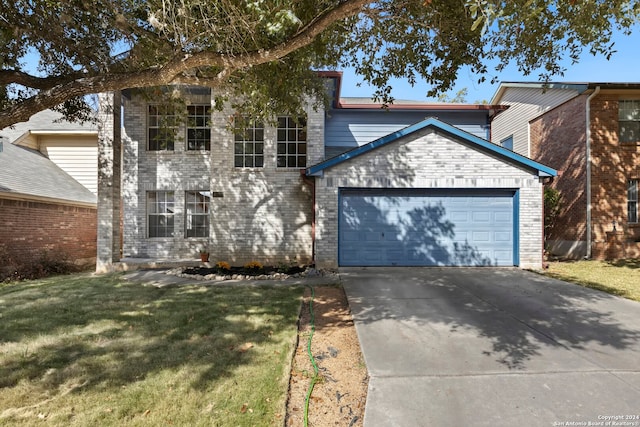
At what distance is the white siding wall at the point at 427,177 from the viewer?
10727mm

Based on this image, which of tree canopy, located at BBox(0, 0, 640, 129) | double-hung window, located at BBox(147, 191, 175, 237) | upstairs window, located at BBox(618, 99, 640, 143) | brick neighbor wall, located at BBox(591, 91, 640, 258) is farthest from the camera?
upstairs window, located at BBox(618, 99, 640, 143)

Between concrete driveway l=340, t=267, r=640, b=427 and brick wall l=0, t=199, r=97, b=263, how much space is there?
11.2 meters

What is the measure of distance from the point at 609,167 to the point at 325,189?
11.0 m

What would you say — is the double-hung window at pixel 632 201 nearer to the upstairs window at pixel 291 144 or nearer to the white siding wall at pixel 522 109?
the white siding wall at pixel 522 109

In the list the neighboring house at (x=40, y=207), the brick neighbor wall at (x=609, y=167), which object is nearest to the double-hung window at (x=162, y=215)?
the neighboring house at (x=40, y=207)

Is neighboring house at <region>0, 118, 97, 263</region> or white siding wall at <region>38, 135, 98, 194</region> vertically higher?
white siding wall at <region>38, 135, 98, 194</region>

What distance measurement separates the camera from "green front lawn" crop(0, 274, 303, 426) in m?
3.13

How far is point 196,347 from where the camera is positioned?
15.0ft

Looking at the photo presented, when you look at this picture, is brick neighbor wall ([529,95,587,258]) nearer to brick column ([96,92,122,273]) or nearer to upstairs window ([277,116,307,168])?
upstairs window ([277,116,307,168])

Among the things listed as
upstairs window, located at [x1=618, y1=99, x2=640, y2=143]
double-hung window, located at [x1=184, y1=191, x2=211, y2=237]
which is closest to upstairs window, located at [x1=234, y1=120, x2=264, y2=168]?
double-hung window, located at [x1=184, y1=191, x2=211, y2=237]

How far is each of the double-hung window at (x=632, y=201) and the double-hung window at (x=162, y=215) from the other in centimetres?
1717

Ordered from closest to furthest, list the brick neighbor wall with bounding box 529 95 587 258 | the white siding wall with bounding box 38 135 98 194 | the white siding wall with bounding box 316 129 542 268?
the white siding wall with bounding box 316 129 542 268, the brick neighbor wall with bounding box 529 95 587 258, the white siding wall with bounding box 38 135 98 194

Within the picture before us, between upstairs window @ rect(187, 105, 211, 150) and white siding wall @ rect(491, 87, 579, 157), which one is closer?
upstairs window @ rect(187, 105, 211, 150)

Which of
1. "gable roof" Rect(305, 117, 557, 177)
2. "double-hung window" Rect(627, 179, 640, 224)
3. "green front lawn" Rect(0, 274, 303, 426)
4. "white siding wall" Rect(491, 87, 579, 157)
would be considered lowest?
"green front lawn" Rect(0, 274, 303, 426)
